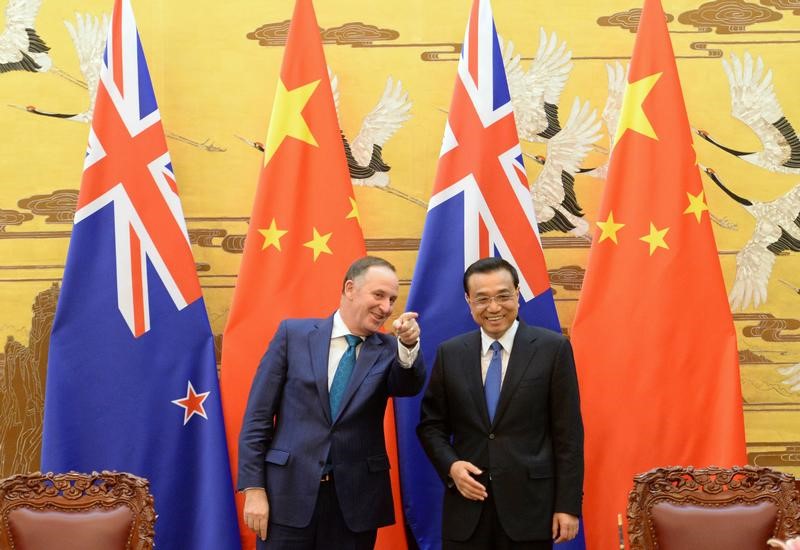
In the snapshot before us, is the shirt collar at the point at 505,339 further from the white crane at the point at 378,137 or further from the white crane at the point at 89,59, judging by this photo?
the white crane at the point at 89,59

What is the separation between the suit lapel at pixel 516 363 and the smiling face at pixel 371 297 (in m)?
0.44

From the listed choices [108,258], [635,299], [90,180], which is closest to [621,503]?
[635,299]

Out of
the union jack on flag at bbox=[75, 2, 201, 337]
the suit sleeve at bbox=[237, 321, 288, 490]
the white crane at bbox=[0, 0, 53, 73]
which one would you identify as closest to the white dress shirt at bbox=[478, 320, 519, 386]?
the suit sleeve at bbox=[237, 321, 288, 490]

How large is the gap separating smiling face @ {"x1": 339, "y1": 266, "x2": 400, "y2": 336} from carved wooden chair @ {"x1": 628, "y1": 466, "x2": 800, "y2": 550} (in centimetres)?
93

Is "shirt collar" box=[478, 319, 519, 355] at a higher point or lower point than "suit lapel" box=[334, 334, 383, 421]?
higher

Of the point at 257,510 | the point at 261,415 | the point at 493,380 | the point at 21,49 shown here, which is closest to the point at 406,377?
the point at 493,380

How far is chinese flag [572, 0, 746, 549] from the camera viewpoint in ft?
10.9

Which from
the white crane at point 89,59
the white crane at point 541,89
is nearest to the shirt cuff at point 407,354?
the white crane at point 541,89

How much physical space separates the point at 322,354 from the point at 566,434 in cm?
82

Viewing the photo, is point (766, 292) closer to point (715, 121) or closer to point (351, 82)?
point (715, 121)

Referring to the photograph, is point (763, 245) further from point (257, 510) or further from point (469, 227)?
point (257, 510)

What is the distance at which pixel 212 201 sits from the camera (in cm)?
378

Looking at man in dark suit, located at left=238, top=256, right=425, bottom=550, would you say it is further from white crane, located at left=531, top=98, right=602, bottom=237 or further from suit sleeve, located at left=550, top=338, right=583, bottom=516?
white crane, located at left=531, top=98, right=602, bottom=237

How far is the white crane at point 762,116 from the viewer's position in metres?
3.72
